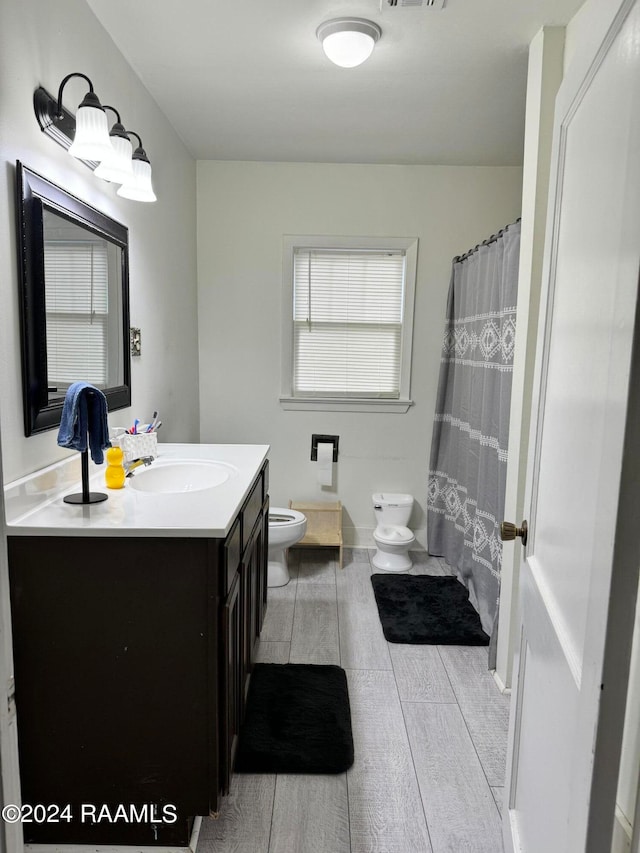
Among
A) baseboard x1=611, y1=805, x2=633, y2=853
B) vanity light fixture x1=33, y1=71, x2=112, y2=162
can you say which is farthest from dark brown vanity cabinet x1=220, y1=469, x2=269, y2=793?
vanity light fixture x1=33, y1=71, x2=112, y2=162

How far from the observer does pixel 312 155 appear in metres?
3.38

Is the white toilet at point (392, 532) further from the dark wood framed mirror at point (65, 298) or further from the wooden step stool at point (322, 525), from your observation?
the dark wood framed mirror at point (65, 298)

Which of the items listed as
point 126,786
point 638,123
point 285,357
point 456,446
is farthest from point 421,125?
point 126,786

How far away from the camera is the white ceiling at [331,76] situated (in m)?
1.95

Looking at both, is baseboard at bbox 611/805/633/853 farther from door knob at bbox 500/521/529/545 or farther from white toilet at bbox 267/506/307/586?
white toilet at bbox 267/506/307/586

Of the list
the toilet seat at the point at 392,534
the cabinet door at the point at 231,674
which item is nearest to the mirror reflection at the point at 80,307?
→ the cabinet door at the point at 231,674

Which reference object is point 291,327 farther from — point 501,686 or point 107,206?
point 501,686

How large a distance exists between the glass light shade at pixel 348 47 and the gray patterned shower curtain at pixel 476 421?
96 cm

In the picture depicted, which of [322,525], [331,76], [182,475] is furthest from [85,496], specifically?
[322,525]

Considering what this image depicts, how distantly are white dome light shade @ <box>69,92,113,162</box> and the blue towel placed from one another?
0.71 m

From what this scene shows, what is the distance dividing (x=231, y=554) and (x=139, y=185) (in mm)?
1401

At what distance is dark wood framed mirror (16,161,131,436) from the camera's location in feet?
5.07

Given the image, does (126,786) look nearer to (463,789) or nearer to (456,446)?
(463,789)

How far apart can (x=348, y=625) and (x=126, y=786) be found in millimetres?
1479
